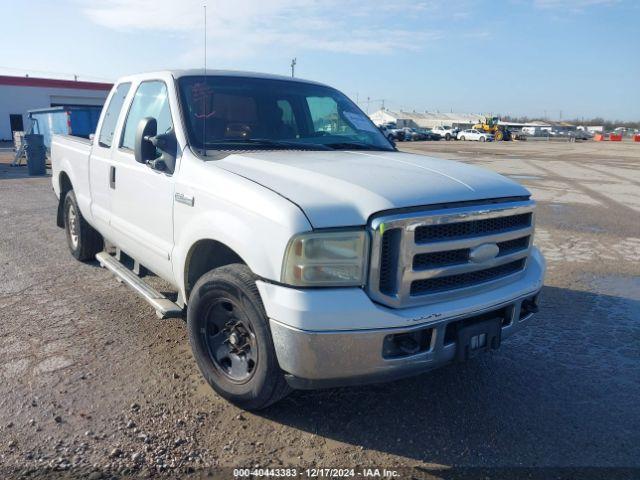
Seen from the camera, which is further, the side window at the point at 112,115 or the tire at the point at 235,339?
the side window at the point at 112,115

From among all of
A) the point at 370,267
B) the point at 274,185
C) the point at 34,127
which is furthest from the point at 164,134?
the point at 34,127

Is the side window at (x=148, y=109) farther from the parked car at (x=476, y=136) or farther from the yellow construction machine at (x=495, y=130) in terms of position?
the yellow construction machine at (x=495, y=130)

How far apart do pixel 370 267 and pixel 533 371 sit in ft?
6.19

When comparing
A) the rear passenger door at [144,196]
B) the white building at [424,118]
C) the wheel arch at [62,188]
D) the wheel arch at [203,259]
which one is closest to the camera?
the wheel arch at [203,259]

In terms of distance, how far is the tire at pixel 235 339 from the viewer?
2941 mm

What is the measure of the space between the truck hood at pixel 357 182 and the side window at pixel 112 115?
1879mm

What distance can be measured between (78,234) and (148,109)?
231cm

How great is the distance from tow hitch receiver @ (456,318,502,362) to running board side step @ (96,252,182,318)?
1.81 m

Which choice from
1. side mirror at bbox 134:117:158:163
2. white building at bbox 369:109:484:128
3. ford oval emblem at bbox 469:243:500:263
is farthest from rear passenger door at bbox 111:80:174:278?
white building at bbox 369:109:484:128

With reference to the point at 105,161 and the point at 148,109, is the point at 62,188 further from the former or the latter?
the point at 148,109

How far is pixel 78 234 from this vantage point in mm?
6145

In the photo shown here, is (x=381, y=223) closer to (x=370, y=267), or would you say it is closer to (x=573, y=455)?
(x=370, y=267)

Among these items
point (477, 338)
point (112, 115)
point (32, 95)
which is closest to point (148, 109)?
point (112, 115)

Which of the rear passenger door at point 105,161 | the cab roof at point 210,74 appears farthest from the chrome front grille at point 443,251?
the rear passenger door at point 105,161
